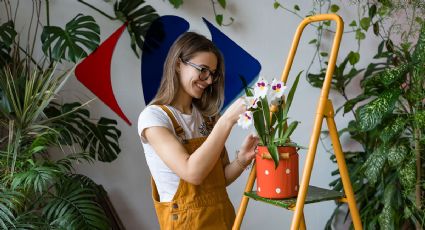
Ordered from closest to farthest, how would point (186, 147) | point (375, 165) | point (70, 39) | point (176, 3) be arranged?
point (186, 147) → point (375, 165) → point (70, 39) → point (176, 3)

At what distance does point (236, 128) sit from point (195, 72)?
1530mm

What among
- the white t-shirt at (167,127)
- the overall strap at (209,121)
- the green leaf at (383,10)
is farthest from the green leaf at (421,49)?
the white t-shirt at (167,127)

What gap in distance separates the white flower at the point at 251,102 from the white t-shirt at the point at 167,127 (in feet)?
1.12

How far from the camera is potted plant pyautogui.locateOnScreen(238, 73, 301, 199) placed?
1.60 meters

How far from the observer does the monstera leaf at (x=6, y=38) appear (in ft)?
9.18

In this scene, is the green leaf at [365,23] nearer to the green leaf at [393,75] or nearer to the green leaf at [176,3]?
the green leaf at [393,75]

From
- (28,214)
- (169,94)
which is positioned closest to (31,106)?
(28,214)

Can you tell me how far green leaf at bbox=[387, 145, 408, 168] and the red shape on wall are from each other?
1577 millimetres

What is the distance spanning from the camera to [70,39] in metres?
2.86

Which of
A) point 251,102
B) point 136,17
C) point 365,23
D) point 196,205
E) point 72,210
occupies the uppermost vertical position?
point 365,23

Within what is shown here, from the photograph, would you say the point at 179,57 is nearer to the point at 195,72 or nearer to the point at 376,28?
the point at 195,72

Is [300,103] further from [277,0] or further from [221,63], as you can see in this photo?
[221,63]

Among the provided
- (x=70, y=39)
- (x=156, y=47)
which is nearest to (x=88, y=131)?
(x=70, y=39)

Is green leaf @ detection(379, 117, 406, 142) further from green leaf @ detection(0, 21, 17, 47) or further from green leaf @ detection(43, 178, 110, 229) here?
green leaf @ detection(0, 21, 17, 47)
